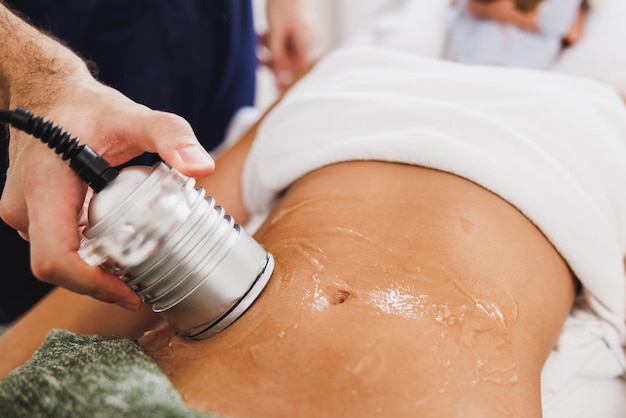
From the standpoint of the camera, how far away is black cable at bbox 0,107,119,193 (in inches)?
18.4

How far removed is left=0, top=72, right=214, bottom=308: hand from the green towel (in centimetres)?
6

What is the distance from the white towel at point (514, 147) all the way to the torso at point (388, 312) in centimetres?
3

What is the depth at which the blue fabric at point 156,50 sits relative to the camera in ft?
2.99

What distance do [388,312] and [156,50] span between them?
715 millimetres

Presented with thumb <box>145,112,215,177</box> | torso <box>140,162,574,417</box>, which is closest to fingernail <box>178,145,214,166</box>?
thumb <box>145,112,215,177</box>

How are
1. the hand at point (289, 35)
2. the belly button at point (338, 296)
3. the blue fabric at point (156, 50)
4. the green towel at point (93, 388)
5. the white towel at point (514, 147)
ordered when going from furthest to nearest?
the hand at point (289, 35) → the blue fabric at point (156, 50) → the white towel at point (514, 147) → the belly button at point (338, 296) → the green towel at point (93, 388)

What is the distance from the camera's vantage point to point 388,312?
0.58 m

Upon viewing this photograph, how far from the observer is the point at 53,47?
645 mm

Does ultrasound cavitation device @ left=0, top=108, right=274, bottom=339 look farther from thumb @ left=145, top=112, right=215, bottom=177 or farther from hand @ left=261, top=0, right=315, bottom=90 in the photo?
hand @ left=261, top=0, right=315, bottom=90

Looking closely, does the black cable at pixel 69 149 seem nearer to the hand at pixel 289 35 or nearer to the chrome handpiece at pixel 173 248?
the chrome handpiece at pixel 173 248

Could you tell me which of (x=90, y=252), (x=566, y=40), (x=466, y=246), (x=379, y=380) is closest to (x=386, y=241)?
(x=466, y=246)

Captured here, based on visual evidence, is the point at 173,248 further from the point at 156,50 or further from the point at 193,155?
the point at 156,50

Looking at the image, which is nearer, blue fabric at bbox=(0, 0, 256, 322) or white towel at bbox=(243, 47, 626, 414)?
white towel at bbox=(243, 47, 626, 414)

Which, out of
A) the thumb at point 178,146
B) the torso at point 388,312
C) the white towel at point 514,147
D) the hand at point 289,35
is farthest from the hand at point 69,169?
the hand at point 289,35
